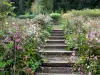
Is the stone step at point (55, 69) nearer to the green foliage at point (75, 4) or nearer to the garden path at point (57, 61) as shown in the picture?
the garden path at point (57, 61)

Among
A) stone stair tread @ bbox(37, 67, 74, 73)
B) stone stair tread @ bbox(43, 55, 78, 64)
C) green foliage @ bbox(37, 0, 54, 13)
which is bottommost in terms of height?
stone stair tread @ bbox(37, 67, 74, 73)

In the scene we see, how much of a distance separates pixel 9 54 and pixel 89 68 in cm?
175

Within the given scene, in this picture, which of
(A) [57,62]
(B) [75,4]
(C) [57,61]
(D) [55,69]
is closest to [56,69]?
(D) [55,69]

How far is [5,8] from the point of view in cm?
586

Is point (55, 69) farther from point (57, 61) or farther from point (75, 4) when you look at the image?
point (75, 4)

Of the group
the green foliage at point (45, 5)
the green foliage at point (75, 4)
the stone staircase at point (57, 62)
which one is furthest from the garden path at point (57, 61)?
the green foliage at point (75, 4)

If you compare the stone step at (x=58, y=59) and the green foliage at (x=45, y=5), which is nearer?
the stone step at (x=58, y=59)

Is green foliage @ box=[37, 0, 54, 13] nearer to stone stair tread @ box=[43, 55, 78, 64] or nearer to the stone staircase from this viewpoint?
the stone staircase

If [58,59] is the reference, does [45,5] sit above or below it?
above

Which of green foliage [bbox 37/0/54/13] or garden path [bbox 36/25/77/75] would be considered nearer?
garden path [bbox 36/25/77/75]

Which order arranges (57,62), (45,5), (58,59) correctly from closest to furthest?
(57,62) → (58,59) → (45,5)

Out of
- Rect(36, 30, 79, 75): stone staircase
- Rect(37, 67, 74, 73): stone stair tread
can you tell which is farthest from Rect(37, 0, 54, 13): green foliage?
Rect(37, 67, 74, 73): stone stair tread

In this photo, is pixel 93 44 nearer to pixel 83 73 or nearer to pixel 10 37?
pixel 83 73

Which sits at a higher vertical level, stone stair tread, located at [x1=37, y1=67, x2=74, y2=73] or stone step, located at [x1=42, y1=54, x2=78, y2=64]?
stone step, located at [x1=42, y1=54, x2=78, y2=64]
